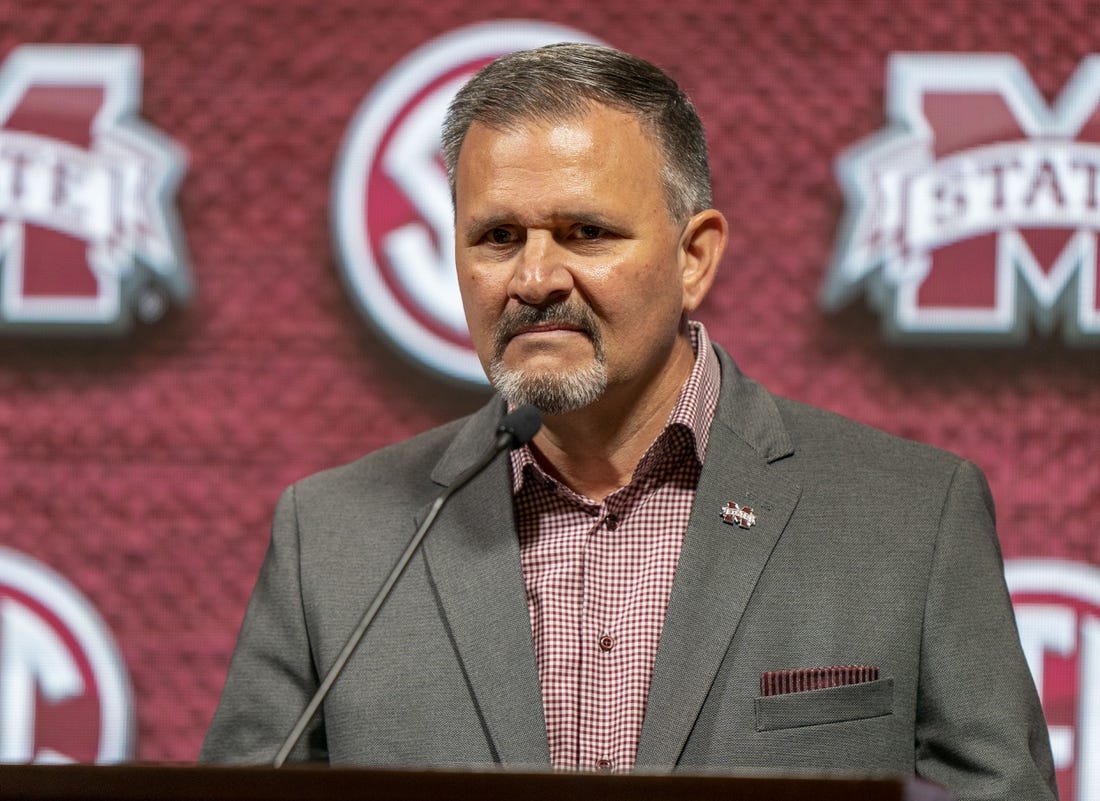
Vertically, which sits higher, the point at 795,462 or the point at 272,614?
the point at 795,462

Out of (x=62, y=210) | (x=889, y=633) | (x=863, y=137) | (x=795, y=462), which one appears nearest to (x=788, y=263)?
(x=863, y=137)

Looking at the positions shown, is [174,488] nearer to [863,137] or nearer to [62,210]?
[62,210]

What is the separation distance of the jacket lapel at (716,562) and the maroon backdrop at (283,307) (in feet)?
2.44

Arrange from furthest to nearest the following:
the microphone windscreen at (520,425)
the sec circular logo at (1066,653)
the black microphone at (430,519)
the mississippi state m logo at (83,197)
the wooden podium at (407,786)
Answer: the mississippi state m logo at (83,197)
the sec circular logo at (1066,653)
the microphone windscreen at (520,425)
the black microphone at (430,519)
the wooden podium at (407,786)

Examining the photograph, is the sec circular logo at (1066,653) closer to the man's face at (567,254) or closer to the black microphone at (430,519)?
the man's face at (567,254)

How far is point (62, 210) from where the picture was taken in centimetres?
278

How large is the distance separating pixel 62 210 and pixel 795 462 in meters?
1.62

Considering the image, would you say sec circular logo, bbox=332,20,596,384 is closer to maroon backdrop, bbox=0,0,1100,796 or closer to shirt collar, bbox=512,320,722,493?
maroon backdrop, bbox=0,0,1100,796

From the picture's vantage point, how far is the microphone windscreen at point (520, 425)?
163cm

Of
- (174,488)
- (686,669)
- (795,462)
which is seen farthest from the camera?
(174,488)

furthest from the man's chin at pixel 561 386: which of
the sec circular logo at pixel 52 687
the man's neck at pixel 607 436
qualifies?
the sec circular logo at pixel 52 687

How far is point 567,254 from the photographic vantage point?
1.83 metres

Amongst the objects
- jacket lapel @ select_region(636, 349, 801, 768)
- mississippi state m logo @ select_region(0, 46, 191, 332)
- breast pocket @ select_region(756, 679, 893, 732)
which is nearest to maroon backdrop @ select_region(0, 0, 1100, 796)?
mississippi state m logo @ select_region(0, 46, 191, 332)

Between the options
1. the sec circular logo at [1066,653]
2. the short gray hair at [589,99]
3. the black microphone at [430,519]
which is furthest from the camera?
the sec circular logo at [1066,653]
